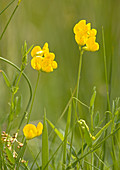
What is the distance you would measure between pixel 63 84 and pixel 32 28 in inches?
9.6

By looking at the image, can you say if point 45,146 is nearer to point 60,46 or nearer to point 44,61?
point 44,61

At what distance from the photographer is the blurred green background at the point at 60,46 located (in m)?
1.16

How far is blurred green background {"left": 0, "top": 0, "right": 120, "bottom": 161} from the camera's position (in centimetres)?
116

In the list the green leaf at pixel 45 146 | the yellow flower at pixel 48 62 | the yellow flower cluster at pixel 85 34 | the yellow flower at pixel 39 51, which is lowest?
the green leaf at pixel 45 146

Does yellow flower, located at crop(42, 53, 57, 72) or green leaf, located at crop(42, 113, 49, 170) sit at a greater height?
yellow flower, located at crop(42, 53, 57, 72)

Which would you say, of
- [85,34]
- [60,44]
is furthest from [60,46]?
[85,34]

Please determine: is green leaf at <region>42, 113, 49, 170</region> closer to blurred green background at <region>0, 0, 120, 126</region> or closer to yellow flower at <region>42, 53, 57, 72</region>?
yellow flower at <region>42, 53, 57, 72</region>

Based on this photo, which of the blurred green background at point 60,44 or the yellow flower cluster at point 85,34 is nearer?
the yellow flower cluster at point 85,34

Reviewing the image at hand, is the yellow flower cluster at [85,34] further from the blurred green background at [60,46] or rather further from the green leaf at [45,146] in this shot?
the blurred green background at [60,46]

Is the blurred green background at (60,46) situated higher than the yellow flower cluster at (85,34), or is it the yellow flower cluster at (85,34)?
the blurred green background at (60,46)

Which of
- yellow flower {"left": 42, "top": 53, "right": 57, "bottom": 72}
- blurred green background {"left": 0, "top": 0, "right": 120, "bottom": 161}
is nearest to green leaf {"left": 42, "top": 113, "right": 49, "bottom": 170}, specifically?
yellow flower {"left": 42, "top": 53, "right": 57, "bottom": 72}

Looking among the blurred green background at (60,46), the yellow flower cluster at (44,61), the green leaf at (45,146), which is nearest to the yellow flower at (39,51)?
the yellow flower cluster at (44,61)

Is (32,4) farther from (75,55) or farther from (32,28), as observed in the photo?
(75,55)

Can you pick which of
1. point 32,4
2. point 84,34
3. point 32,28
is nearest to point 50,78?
point 32,28
